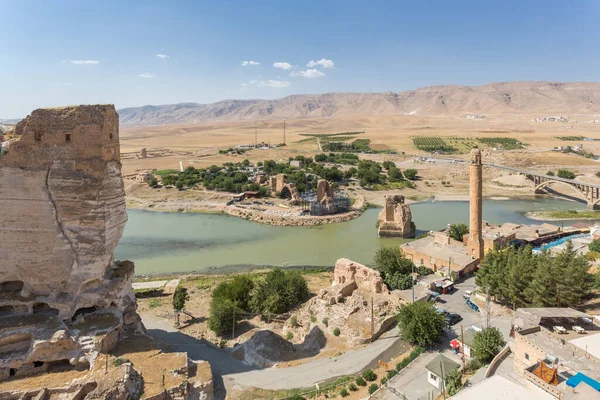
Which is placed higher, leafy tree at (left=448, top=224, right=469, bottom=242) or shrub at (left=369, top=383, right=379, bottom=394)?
leafy tree at (left=448, top=224, right=469, bottom=242)

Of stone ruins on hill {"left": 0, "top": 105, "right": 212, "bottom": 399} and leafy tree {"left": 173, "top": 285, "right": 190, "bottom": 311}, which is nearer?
stone ruins on hill {"left": 0, "top": 105, "right": 212, "bottom": 399}

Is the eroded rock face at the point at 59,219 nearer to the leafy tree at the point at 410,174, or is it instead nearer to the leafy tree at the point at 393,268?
the leafy tree at the point at 393,268

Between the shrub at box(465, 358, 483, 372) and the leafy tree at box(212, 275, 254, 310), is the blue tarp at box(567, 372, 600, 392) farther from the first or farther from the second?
the leafy tree at box(212, 275, 254, 310)

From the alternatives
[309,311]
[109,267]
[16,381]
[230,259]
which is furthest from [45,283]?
[230,259]

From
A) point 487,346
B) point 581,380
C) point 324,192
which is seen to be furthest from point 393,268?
point 324,192

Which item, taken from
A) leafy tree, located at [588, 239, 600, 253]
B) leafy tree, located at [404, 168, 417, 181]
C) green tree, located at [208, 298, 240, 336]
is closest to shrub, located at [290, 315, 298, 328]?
green tree, located at [208, 298, 240, 336]

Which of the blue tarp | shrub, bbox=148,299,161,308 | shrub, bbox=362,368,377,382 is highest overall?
the blue tarp
